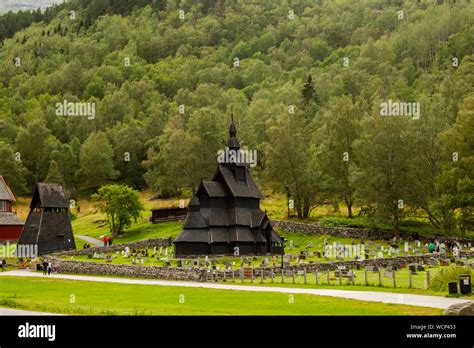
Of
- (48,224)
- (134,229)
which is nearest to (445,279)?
(48,224)

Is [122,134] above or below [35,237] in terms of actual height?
above

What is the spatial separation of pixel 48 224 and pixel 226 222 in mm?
22335

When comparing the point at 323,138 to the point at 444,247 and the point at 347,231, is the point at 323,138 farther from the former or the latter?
the point at 444,247

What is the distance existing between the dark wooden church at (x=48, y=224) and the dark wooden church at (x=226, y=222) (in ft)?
57.8

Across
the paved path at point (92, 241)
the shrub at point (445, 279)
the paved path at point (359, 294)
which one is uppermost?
the paved path at point (92, 241)

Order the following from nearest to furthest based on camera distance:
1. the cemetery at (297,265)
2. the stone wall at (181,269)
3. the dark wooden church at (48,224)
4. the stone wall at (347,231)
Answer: the cemetery at (297,265), the stone wall at (181,269), the stone wall at (347,231), the dark wooden church at (48,224)

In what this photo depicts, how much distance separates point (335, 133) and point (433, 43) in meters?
100

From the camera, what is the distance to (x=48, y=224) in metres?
82.7

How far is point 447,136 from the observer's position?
75.0m

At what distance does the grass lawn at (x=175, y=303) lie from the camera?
102ft

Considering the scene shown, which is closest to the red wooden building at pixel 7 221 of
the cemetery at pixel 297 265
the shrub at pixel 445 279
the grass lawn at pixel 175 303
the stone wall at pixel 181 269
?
the cemetery at pixel 297 265

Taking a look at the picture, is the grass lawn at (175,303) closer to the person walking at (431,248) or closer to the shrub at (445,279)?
the shrub at (445,279)
